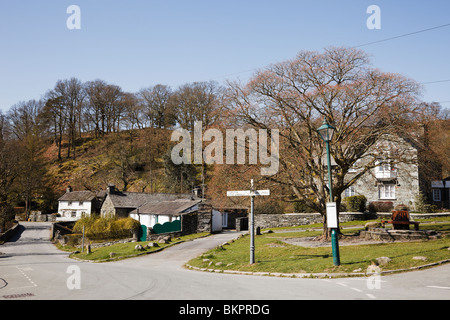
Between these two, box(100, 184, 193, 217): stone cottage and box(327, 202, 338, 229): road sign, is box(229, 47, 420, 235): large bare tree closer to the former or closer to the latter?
box(327, 202, 338, 229): road sign

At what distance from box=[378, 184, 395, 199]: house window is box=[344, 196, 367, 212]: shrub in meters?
2.57

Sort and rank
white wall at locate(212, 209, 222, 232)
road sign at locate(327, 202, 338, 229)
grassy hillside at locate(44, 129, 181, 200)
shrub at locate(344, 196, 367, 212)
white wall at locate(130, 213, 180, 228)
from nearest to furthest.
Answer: road sign at locate(327, 202, 338, 229) → shrub at locate(344, 196, 367, 212) → white wall at locate(130, 213, 180, 228) → white wall at locate(212, 209, 222, 232) → grassy hillside at locate(44, 129, 181, 200)

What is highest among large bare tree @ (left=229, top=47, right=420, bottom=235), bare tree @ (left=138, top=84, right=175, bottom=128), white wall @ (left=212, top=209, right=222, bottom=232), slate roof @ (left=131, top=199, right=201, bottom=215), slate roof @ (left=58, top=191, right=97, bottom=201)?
bare tree @ (left=138, top=84, right=175, bottom=128)

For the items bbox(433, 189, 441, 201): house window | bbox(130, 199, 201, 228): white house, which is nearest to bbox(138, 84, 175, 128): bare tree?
bbox(130, 199, 201, 228): white house

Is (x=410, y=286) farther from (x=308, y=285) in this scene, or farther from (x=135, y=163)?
(x=135, y=163)

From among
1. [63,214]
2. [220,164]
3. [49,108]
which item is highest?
[49,108]

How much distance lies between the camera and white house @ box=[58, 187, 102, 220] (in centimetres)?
6375

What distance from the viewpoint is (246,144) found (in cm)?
2339

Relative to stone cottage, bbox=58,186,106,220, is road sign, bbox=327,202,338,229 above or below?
above

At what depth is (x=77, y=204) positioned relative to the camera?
64750 millimetres

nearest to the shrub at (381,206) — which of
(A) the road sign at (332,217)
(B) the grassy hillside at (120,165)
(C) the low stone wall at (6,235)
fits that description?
(A) the road sign at (332,217)

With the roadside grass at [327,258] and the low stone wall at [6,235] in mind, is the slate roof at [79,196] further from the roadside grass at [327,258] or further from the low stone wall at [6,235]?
the roadside grass at [327,258]
